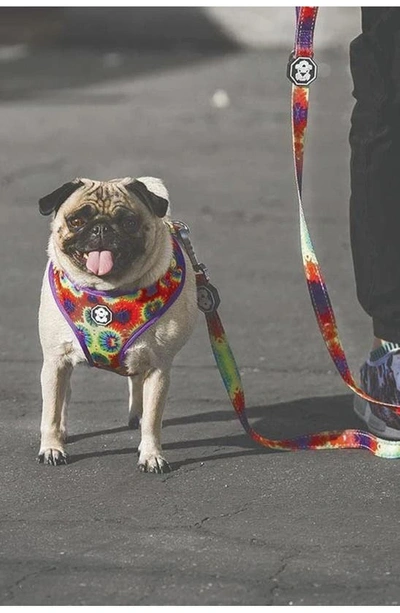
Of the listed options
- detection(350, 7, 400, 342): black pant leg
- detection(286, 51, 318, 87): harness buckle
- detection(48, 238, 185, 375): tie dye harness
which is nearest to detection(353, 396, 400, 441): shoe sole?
detection(350, 7, 400, 342): black pant leg

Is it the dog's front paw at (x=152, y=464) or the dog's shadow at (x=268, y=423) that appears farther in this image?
the dog's shadow at (x=268, y=423)

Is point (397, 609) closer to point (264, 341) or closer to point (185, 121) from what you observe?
point (264, 341)

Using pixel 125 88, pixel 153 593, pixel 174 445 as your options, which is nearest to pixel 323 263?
pixel 174 445

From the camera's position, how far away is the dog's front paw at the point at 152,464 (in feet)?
15.6

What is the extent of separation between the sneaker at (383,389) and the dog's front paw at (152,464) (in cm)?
91

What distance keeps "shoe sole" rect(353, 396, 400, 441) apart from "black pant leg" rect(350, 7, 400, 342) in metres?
0.30

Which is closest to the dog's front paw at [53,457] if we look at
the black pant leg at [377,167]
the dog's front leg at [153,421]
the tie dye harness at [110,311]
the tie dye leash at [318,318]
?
the dog's front leg at [153,421]

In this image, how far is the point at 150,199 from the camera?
182 inches

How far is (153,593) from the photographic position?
3.63 m

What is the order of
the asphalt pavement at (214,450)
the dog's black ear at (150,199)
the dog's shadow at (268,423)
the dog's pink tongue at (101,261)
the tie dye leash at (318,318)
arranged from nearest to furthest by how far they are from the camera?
the asphalt pavement at (214,450) → the dog's pink tongue at (101,261) → the dog's black ear at (150,199) → the tie dye leash at (318,318) → the dog's shadow at (268,423)

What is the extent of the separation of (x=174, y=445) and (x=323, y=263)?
3.58 metres

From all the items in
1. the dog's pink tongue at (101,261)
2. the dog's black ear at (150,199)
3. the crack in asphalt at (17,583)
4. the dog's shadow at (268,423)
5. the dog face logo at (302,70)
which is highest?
the dog face logo at (302,70)

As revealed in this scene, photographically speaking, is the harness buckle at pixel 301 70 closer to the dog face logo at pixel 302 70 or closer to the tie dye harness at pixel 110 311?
the dog face logo at pixel 302 70

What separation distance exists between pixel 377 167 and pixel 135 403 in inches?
52.2
